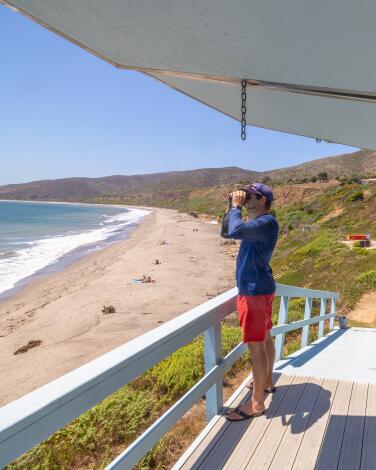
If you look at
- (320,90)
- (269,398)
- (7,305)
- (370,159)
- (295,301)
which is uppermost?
(370,159)

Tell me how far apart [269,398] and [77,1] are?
10.3 ft

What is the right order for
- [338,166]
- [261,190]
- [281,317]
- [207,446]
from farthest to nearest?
[338,166]
[281,317]
[261,190]
[207,446]

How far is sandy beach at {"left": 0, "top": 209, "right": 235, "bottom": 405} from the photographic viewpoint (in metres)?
9.77

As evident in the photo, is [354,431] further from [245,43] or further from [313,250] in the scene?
[313,250]

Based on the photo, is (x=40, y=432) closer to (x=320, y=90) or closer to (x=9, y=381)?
(x=320, y=90)

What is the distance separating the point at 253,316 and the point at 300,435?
2.92 ft

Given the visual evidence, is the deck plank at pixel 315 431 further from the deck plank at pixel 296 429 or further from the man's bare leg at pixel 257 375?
the man's bare leg at pixel 257 375

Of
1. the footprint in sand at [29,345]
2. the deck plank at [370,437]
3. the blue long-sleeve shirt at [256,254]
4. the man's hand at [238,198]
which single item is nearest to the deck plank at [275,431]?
the deck plank at [370,437]

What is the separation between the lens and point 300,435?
2836mm

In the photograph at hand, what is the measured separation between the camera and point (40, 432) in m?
1.30

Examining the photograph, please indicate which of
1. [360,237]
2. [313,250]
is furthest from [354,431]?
[360,237]

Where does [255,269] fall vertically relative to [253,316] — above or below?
above

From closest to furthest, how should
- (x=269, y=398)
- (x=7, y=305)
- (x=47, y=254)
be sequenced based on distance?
(x=269, y=398) < (x=7, y=305) < (x=47, y=254)

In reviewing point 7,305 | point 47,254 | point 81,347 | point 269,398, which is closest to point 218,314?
point 269,398
